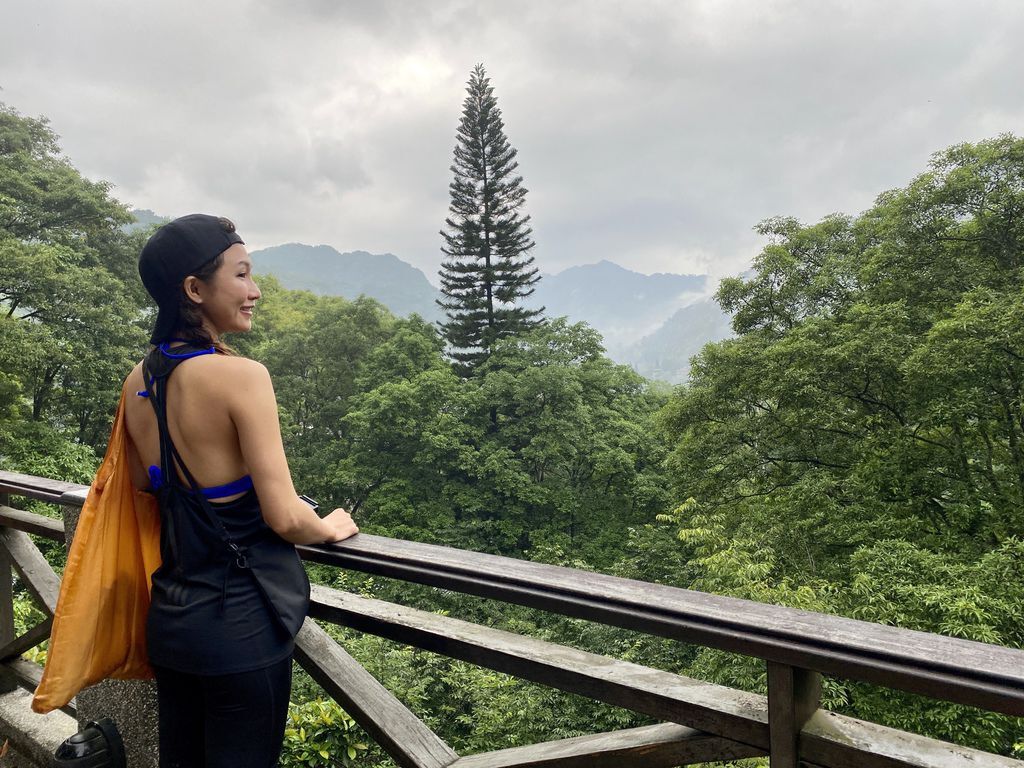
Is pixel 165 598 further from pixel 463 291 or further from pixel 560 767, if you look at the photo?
pixel 463 291

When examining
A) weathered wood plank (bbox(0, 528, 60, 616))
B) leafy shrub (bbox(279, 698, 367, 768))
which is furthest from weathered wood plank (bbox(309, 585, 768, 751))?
leafy shrub (bbox(279, 698, 367, 768))

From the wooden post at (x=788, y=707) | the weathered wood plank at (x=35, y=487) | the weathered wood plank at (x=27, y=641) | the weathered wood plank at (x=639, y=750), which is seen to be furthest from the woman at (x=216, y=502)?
the weathered wood plank at (x=27, y=641)

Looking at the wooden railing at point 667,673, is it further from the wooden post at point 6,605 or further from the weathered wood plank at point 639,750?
the wooden post at point 6,605

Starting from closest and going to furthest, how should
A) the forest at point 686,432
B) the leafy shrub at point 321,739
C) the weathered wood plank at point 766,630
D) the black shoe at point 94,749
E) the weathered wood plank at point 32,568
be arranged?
1. the weathered wood plank at point 766,630
2. the black shoe at point 94,749
3. the weathered wood plank at point 32,568
4. the leafy shrub at point 321,739
5. the forest at point 686,432

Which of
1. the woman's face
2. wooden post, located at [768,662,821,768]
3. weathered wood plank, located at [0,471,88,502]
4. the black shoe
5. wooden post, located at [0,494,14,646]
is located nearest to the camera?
wooden post, located at [768,662,821,768]

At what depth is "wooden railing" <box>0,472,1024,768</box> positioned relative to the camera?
73cm

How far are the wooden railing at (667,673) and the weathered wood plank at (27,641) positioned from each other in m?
1.21

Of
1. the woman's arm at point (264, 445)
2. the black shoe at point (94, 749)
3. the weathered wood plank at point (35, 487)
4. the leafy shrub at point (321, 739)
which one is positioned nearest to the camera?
the woman's arm at point (264, 445)

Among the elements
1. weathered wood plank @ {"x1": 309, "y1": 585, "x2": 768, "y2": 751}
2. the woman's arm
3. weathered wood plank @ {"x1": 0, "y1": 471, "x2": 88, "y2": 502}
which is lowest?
weathered wood plank @ {"x1": 309, "y1": 585, "x2": 768, "y2": 751}

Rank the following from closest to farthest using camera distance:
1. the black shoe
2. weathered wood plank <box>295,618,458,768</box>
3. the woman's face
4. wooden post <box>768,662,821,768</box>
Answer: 1. wooden post <box>768,662,821,768</box>
2. the woman's face
3. weathered wood plank <box>295,618,458,768</box>
4. the black shoe

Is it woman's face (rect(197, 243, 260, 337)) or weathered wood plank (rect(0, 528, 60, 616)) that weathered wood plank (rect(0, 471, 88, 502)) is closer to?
weathered wood plank (rect(0, 528, 60, 616))

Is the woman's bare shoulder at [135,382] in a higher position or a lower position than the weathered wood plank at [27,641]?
higher

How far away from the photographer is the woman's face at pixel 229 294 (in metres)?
1.14

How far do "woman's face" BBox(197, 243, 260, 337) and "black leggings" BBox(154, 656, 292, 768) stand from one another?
62 centimetres
